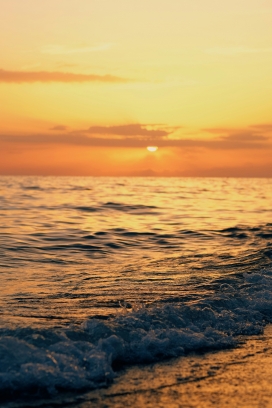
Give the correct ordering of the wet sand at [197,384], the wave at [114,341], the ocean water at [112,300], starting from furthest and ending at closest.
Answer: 1. the ocean water at [112,300]
2. the wave at [114,341]
3. the wet sand at [197,384]

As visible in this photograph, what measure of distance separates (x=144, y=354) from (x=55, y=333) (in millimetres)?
1239

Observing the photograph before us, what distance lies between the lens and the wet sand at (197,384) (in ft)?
17.3

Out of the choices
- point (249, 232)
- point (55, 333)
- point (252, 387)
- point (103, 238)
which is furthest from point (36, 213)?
point (252, 387)

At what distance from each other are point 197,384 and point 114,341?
1445mm

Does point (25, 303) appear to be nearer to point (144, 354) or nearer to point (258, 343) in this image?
point (144, 354)

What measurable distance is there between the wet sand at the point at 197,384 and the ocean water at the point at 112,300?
0.28m

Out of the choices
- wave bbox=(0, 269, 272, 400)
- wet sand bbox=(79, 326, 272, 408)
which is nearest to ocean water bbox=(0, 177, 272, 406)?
wave bbox=(0, 269, 272, 400)

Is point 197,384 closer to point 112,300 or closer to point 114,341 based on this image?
point 114,341

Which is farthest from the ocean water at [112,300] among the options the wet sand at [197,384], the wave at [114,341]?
the wet sand at [197,384]

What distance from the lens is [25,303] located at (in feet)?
29.3

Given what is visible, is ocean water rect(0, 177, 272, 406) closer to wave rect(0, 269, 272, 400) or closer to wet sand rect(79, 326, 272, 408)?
wave rect(0, 269, 272, 400)

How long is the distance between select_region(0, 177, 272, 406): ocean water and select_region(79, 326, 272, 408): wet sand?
0.92 feet

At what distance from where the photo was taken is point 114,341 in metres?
6.76

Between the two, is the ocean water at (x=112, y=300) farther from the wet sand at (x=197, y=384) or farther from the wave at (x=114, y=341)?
the wet sand at (x=197, y=384)
